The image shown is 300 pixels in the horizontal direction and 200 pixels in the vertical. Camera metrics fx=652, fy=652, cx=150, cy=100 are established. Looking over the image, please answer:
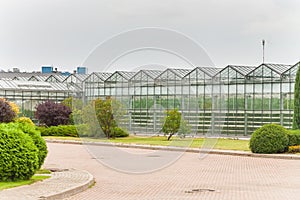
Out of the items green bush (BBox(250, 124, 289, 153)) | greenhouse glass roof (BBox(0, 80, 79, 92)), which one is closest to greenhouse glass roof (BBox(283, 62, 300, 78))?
green bush (BBox(250, 124, 289, 153))

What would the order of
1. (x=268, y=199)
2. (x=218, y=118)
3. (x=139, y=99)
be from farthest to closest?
(x=139, y=99)
(x=218, y=118)
(x=268, y=199)

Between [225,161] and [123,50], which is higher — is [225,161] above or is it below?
below

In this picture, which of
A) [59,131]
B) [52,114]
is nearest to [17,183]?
[59,131]

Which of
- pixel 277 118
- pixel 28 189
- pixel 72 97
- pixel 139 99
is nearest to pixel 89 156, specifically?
pixel 28 189

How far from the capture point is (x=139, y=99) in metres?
53.6

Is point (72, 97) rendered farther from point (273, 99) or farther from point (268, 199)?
point (268, 199)

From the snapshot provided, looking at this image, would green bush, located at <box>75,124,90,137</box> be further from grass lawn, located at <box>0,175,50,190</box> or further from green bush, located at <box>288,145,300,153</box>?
grass lawn, located at <box>0,175,50,190</box>

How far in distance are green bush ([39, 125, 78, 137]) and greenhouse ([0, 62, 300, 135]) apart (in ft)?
12.5

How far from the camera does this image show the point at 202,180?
20.0 m

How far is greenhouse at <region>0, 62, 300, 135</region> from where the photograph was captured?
146 ft

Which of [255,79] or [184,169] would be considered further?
[255,79]

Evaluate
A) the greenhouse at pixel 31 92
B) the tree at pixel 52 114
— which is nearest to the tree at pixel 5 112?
the tree at pixel 52 114

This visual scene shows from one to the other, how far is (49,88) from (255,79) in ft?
72.3

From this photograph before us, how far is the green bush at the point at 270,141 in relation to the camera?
30678 mm
